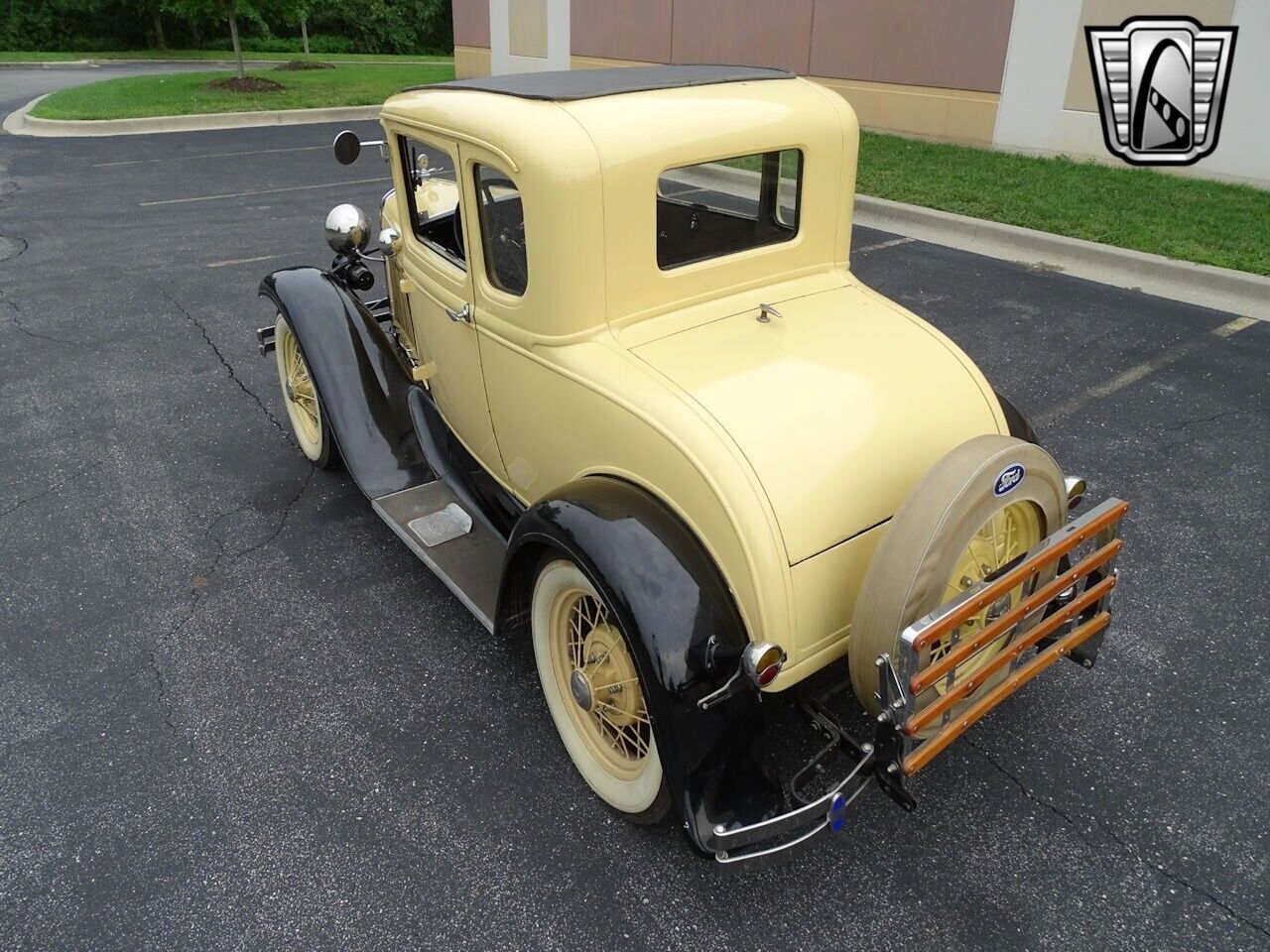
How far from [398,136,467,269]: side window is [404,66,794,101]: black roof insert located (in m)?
0.27

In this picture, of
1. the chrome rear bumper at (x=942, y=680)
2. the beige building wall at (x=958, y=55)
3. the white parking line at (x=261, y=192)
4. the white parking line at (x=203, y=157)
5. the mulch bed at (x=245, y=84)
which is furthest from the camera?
the mulch bed at (x=245, y=84)

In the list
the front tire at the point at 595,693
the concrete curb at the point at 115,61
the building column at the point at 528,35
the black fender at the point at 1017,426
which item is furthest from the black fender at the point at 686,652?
the concrete curb at the point at 115,61

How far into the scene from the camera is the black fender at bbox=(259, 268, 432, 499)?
3914 mm

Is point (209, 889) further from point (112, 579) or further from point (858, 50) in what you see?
point (858, 50)

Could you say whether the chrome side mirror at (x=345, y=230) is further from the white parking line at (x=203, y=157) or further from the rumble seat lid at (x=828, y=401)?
the white parking line at (x=203, y=157)

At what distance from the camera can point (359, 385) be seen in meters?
4.04

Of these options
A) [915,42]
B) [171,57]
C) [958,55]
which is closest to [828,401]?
[958,55]

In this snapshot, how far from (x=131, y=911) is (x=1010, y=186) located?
32.1ft

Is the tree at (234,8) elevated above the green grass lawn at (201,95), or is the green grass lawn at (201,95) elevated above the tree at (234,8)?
the tree at (234,8)

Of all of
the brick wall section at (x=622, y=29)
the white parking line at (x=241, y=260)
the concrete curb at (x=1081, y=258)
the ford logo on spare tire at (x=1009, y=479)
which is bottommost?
the white parking line at (x=241, y=260)

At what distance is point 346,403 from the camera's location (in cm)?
399

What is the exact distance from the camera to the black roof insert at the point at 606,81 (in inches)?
117

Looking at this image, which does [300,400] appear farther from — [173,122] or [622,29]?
[622,29]

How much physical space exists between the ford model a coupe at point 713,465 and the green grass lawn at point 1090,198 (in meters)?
5.70
